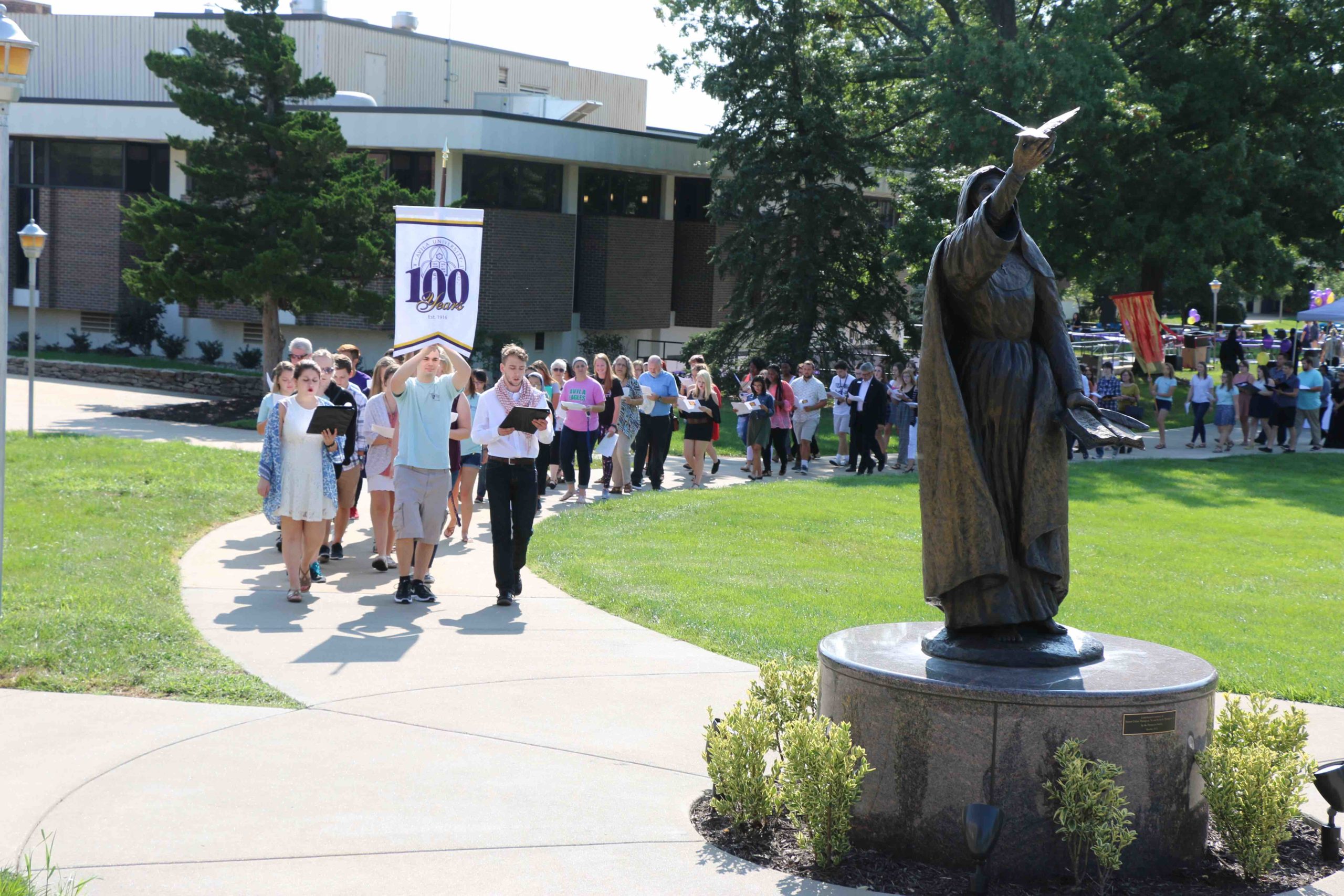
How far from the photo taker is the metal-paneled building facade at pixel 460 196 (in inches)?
1335

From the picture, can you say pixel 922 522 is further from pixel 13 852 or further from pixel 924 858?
pixel 13 852

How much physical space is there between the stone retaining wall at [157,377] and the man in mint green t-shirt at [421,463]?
20926 mm

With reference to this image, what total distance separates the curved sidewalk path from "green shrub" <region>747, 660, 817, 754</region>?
519 mm

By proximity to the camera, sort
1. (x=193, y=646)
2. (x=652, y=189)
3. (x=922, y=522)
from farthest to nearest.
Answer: (x=652, y=189), (x=193, y=646), (x=922, y=522)

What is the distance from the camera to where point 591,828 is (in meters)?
5.67

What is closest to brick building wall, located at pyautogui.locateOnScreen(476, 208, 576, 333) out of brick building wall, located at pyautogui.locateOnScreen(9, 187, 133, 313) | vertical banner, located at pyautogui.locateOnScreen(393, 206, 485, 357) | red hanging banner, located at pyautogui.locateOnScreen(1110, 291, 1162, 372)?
brick building wall, located at pyautogui.locateOnScreen(9, 187, 133, 313)

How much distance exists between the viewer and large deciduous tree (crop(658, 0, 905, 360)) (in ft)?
100

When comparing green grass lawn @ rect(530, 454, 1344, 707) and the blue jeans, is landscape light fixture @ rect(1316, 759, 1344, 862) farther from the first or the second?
the blue jeans

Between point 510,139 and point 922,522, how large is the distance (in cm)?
2903

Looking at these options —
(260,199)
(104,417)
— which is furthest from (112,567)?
(260,199)

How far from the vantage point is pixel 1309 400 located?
26.5 metres

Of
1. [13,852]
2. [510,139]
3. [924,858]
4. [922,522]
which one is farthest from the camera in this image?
[510,139]

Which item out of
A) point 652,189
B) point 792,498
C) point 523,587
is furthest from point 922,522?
point 652,189

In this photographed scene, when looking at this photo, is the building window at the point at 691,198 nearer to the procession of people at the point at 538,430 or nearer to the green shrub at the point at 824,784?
the procession of people at the point at 538,430
